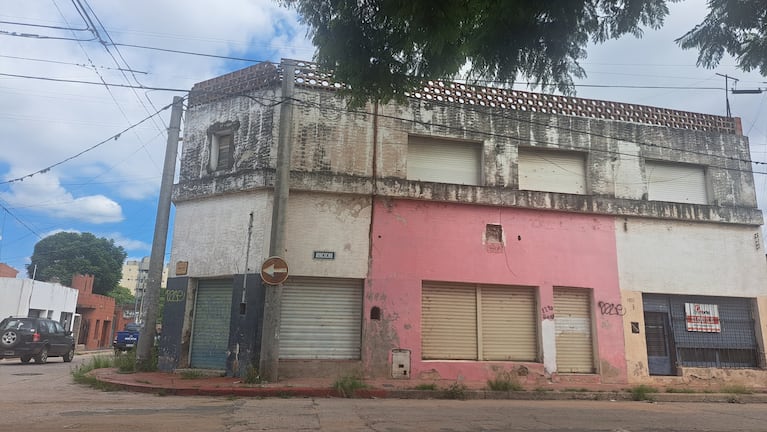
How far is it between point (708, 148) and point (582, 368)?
7917 millimetres

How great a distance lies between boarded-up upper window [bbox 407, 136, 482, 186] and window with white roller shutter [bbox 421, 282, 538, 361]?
290cm

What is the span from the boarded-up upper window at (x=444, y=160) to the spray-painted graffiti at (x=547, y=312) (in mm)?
3796

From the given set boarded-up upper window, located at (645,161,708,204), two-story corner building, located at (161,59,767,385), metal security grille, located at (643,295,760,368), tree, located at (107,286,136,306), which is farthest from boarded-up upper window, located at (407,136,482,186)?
tree, located at (107,286,136,306)

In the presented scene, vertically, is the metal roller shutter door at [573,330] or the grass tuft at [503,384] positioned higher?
the metal roller shutter door at [573,330]

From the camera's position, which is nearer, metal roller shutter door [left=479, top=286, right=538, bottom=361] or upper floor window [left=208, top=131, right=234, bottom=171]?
metal roller shutter door [left=479, top=286, right=538, bottom=361]

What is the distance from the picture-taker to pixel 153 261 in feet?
43.4

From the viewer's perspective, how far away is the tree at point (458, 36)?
5.61 metres

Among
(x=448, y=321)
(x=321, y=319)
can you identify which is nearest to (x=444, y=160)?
(x=448, y=321)

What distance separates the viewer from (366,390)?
35.4ft

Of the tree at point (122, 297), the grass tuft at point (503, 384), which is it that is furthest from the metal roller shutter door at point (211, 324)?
the tree at point (122, 297)

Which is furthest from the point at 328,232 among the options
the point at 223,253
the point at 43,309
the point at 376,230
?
the point at 43,309

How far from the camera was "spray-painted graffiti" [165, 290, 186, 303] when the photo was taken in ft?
43.6

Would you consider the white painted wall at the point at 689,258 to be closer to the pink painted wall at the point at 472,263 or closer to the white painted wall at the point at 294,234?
the pink painted wall at the point at 472,263

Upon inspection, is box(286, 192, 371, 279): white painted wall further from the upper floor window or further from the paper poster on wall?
the paper poster on wall
